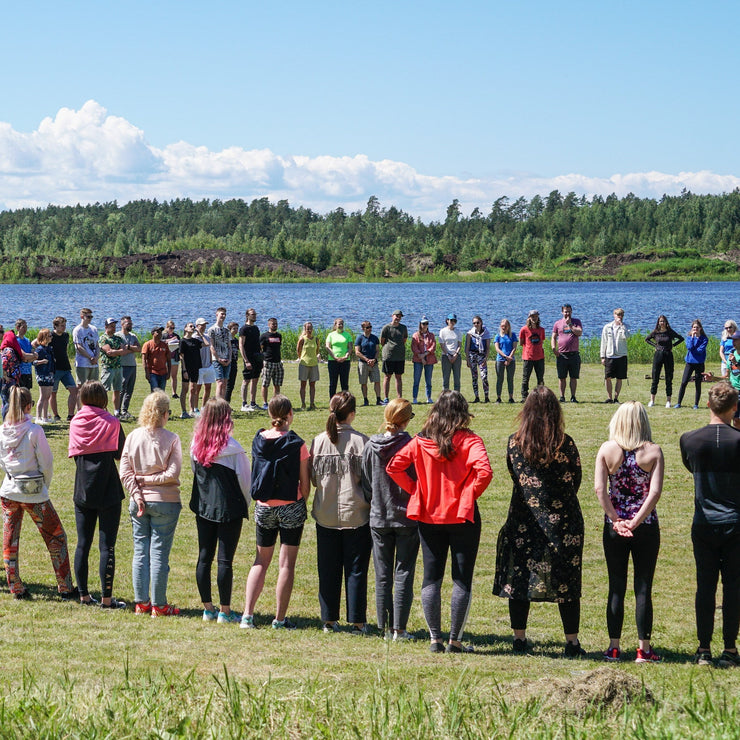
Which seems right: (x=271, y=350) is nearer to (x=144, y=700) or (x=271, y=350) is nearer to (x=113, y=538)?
(x=113, y=538)

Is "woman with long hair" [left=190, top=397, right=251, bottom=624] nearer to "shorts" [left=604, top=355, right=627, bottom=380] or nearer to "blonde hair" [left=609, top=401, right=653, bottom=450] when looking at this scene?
"blonde hair" [left=609, top=401, right=653, bottom=450]

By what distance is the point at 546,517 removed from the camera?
6.61 meters

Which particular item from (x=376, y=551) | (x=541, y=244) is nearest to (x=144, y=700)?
(x=376, y=551)

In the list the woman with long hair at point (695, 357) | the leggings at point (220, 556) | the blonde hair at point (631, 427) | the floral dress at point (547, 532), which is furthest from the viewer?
the woman with long hair at point (695, 357)

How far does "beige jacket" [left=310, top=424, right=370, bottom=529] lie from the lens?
727cm

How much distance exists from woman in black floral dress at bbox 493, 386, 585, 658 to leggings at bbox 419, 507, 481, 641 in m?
0.29

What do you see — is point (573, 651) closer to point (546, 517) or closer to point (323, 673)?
point (546, 517)

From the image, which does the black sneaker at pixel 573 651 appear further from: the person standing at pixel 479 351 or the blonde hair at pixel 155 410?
the person standing at pixel 479 351

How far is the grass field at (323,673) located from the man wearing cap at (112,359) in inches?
266

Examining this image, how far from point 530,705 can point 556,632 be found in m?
2.61

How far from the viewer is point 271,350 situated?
18.5 meters

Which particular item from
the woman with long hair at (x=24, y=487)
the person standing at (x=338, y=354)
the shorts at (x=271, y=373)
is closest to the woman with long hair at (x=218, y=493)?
the woman with long hair at (x=24, y=487)

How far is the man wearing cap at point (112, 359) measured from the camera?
17047mm

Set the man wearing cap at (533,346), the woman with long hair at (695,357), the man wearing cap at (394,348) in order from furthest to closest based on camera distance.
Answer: the man wearing cap at (394,348)
the man wearing cap at (533,346)
the woman with long hair at (695,357)
